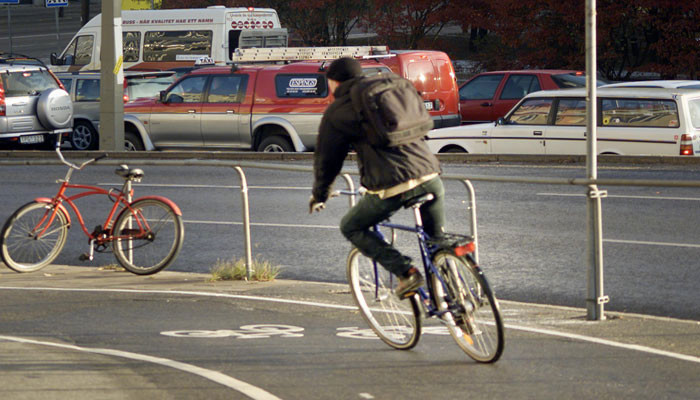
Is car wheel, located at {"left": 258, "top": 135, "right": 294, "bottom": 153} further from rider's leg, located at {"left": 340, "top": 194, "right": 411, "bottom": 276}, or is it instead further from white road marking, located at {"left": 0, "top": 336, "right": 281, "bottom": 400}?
rider's leg, located at {"left": 340, "top": 194, "right": 411, "bottom": 276}

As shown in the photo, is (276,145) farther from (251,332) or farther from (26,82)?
(251,332)

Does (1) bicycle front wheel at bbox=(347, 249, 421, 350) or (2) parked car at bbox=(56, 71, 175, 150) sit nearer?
(1) bicycle front wheel at bbox=(347, 249, 421, 350)

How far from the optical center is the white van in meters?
28.7

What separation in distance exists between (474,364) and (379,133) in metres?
1.37

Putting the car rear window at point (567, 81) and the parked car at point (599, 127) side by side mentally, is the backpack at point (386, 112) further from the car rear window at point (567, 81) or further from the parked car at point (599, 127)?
the car rear window at point (567, 81)

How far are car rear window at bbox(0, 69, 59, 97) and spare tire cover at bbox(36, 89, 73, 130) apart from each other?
400 mm

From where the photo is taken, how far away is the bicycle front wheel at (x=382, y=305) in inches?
265

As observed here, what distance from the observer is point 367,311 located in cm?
702

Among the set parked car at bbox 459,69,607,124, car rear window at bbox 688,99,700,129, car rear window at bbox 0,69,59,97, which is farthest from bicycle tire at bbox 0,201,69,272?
parked car at bbox 459,69,607,124

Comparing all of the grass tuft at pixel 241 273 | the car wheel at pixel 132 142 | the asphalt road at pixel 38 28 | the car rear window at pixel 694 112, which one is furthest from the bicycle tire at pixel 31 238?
the asphalt road at pixel 38 28

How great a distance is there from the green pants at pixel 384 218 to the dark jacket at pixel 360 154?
98 mm

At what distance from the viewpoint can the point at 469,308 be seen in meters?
6.21

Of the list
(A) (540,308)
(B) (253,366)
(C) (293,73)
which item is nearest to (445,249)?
(B) (253,366)

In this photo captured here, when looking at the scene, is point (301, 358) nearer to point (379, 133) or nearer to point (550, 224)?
point (379, 133)
